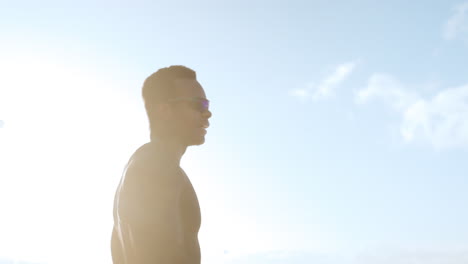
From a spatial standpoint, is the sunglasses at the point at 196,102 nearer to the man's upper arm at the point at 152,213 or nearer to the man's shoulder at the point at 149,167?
the man's shoulder at the point at 149,167

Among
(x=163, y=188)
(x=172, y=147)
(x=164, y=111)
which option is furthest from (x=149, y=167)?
(x=164, y=111)

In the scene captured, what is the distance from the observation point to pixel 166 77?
17.4ft

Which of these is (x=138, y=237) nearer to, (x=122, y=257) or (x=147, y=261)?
(x=147, y=261)

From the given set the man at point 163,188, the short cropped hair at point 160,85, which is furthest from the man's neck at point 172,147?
the short cropped hair at point 160,85

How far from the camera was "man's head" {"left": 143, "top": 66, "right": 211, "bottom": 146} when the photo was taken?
5.02 metres

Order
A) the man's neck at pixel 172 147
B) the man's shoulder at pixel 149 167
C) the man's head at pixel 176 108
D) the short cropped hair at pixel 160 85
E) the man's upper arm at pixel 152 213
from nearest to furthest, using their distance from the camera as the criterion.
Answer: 1. the man's upper arm at pixel 152 213
2. the man's shoulder at pixel 149 167
3. the man's neck at pixel 172 147
4. the man's head at pixel 176 108
5. the short cropped hair at pixel 160 85

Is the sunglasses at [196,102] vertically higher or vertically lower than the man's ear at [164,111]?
higher

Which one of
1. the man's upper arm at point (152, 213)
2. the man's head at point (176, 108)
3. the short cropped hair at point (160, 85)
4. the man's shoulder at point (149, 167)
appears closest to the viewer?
the man's upper arm at point (152, 213)

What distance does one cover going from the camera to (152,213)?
390cm

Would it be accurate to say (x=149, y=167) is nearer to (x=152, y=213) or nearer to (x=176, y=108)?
(x=152, y=213)

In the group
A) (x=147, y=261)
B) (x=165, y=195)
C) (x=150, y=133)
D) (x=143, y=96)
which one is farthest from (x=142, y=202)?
(x=143, y=96)

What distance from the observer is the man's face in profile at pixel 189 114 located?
5047mm

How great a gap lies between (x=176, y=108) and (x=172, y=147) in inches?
18.7

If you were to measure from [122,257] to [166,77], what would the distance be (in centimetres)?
200
